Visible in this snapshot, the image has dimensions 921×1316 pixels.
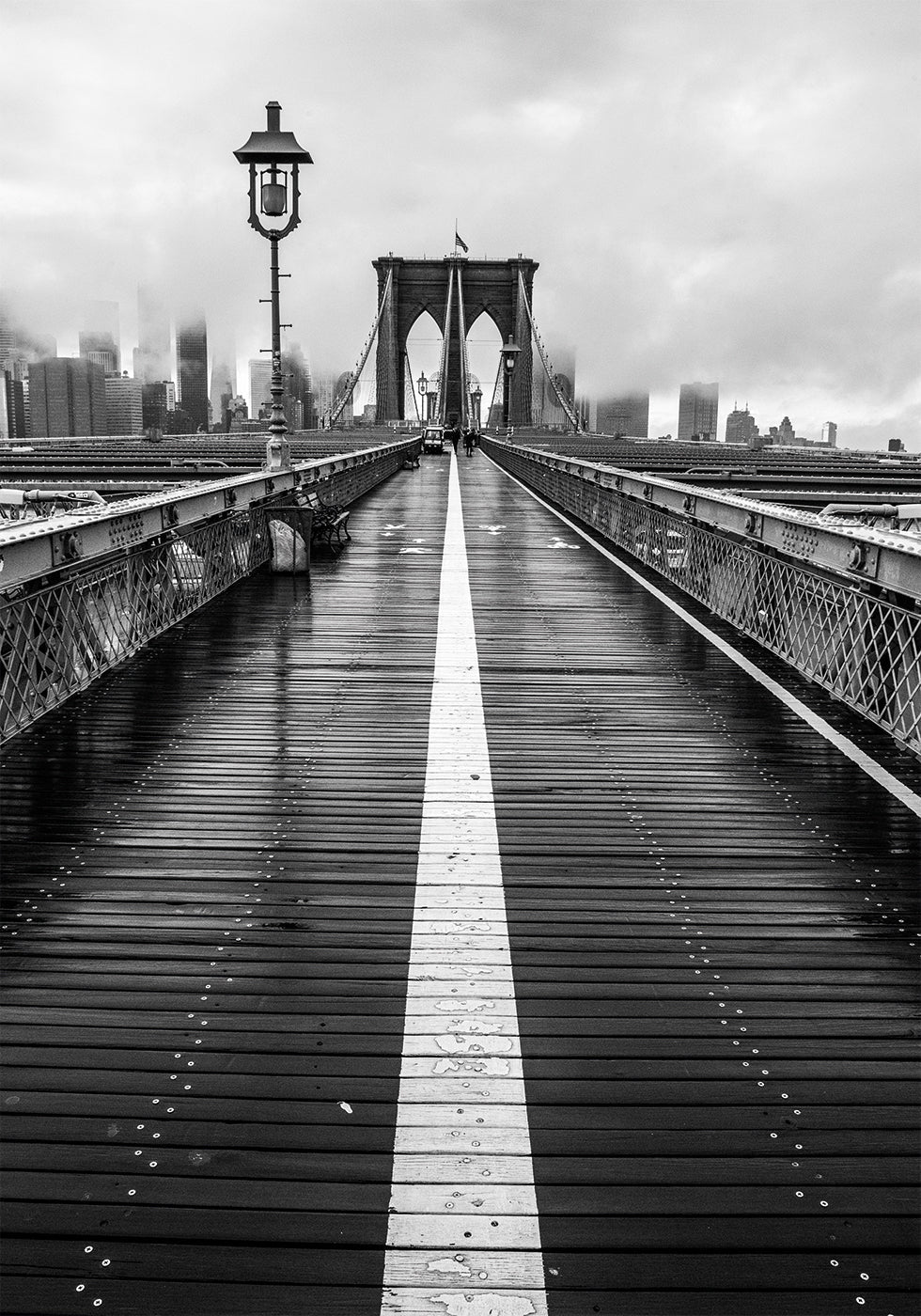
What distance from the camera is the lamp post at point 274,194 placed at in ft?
52.2

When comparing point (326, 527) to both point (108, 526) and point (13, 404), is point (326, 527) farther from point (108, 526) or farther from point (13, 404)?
point (13, 404)

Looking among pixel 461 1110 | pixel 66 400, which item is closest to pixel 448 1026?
pixel 461 1110

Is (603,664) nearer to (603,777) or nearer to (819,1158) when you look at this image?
(603,777)

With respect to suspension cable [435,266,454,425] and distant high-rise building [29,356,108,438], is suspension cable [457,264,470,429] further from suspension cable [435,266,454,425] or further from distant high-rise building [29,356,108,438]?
distant high-rise building [29,356,108,438]

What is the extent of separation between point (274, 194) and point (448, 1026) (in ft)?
48.8

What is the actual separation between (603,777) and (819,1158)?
3359mm

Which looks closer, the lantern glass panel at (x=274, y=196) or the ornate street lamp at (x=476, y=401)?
the lantern glass panel at (x=274, y=196)

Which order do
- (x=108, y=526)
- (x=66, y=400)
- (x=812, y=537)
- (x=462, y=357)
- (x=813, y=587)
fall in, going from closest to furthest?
(x=108, y=526), (x=812, y=537), (x=813, y=587), (x=66, y=400), (x=462, y=357)

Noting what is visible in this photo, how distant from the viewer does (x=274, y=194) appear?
1612 cm

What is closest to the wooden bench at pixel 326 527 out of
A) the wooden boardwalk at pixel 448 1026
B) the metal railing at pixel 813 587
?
the metal railing at pixel 813 587

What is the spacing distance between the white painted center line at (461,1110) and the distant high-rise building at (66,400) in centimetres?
10008

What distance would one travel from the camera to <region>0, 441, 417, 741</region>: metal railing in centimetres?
698

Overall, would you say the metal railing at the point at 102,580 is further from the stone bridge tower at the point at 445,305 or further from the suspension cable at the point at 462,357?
the stone bridge tower at the point at 445,305

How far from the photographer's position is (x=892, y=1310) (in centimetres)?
259
